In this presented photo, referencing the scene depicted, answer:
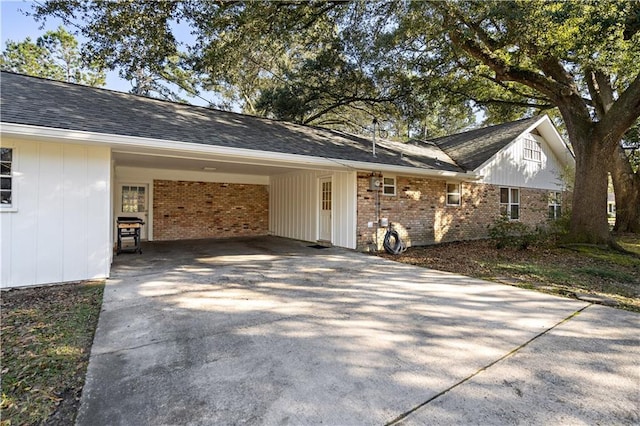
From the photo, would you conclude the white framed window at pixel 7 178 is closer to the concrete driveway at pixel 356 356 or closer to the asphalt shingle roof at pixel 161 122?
the asphalt shingle roof at pixel 161 122

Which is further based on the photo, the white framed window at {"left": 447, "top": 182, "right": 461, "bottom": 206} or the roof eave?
the white framed window at {"left": 447, "top": 182, "right": 461, "bottom": 206}

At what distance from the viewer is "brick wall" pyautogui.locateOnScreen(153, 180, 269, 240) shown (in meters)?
11.6

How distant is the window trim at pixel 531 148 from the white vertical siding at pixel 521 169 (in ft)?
0.40

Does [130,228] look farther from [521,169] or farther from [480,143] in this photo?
[521,169]

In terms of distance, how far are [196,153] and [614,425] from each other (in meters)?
7.00

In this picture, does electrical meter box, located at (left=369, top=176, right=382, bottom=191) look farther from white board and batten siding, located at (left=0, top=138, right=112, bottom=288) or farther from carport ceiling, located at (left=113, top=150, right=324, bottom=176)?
white board and batten siding, located at (left=0, top=138, right=112, bottom=288)

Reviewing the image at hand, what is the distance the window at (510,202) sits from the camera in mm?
13266

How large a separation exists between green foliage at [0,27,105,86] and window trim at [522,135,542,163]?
21.8 metres

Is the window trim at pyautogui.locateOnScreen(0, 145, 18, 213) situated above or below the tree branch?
below

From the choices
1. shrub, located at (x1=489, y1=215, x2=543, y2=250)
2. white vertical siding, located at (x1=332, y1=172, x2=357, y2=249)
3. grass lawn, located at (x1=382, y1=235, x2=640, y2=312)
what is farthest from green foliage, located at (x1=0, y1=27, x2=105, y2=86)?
shrub, located at (x1=489, y1=215, x2=543, y2=250)

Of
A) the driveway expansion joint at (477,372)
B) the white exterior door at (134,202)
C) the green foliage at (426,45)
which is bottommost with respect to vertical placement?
the driveway expansion joint at (477,372)

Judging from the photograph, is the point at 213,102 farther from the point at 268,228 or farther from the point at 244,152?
the point at 244,152

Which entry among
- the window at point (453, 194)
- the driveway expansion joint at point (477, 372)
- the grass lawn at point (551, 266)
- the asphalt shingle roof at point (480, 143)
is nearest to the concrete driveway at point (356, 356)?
the driveway expansion joint at point (477, 372)

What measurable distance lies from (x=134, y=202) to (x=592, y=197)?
14186 millimetres
